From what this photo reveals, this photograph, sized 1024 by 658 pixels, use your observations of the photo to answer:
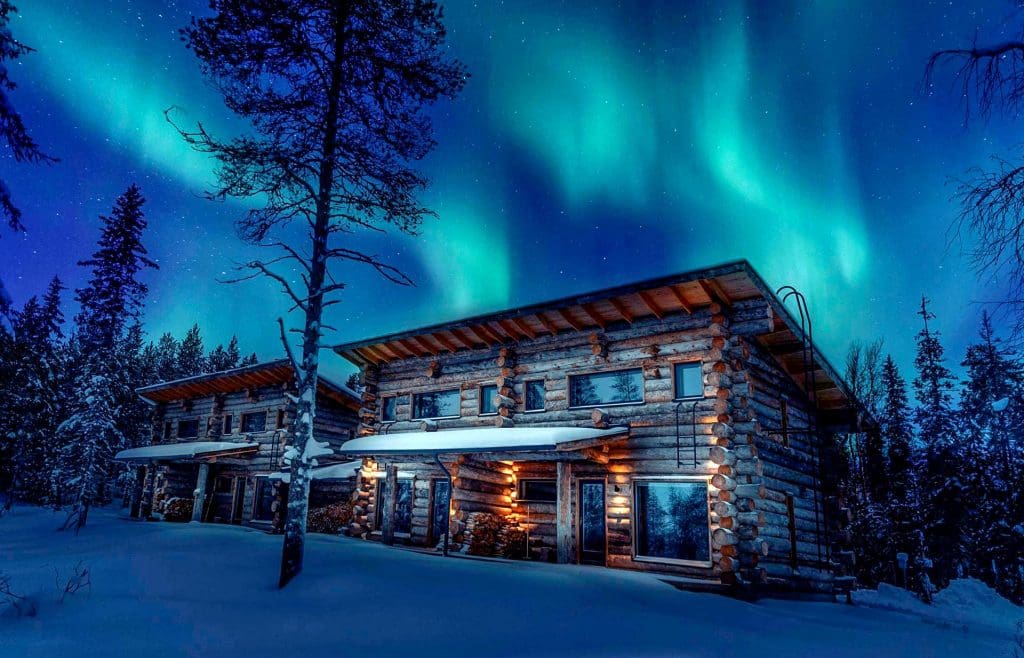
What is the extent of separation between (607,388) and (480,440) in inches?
154

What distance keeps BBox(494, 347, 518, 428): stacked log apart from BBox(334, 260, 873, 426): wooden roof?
22.8 inches

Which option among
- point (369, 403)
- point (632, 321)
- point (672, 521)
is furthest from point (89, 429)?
point (672, 521)

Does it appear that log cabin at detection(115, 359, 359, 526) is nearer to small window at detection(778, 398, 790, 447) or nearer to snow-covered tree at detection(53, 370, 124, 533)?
snow-covered tree at detection(53, 370, 124, 533)

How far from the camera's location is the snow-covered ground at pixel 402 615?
679 cm

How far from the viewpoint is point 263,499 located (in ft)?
88.2

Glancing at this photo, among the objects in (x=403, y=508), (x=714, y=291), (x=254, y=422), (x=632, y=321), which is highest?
(x=714, y=291)

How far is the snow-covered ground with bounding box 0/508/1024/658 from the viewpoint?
22.3 ft

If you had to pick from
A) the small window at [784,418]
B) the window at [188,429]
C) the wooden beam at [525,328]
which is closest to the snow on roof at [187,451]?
the window at [188,429]

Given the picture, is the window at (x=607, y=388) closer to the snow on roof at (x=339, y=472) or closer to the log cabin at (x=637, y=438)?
the log cabin at (x=637, y=438)

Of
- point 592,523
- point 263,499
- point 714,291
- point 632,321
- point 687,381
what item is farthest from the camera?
point 263,499

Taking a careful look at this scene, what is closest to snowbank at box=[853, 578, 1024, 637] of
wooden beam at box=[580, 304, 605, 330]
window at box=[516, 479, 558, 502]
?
window at box=[516, 479, 558, 502]

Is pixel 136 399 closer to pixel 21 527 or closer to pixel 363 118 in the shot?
pixel 21 527

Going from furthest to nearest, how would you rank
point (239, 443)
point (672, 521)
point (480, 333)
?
point (239, 443), point (480, 333), point (672, 521)

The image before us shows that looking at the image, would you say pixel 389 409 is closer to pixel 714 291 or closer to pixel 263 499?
pixel 263 499
